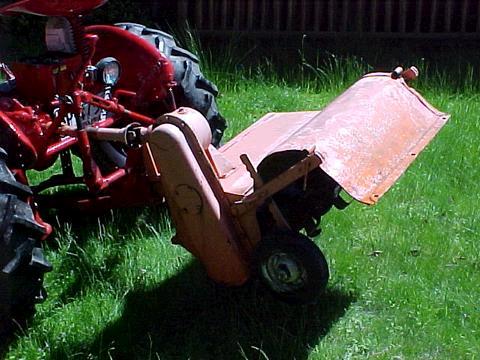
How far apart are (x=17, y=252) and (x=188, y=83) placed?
1608 mm

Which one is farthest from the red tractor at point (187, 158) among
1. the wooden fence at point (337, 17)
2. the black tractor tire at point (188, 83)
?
the wooden fence at point (337, 17)

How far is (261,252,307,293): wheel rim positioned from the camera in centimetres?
372

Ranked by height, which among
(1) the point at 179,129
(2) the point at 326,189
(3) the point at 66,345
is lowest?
(3) the point at 66,345

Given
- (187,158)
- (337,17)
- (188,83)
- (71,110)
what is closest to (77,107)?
(71,110)

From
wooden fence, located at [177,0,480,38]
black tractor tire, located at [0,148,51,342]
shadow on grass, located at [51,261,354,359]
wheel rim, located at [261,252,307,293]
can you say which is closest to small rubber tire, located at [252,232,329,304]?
wheel rim, located at [261,252,307,293]

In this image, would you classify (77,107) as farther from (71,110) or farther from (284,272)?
(284,272)

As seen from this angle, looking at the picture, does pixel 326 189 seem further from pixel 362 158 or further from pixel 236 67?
pixel 236 67

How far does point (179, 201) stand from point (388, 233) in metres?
1.44

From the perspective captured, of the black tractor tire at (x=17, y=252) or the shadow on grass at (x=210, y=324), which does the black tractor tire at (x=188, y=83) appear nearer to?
the shadow on grass at (x=210, y=324)

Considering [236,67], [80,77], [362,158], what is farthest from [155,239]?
[236,67]

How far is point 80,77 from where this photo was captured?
14.2 feet

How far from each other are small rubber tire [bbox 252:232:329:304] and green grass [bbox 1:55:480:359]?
0.26m

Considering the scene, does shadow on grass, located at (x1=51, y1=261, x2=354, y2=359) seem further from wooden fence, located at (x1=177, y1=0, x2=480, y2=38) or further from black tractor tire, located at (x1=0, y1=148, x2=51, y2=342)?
wooden fence, located at (x1=177, y1=0, x2=480, y2=38)

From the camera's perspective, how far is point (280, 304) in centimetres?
416
